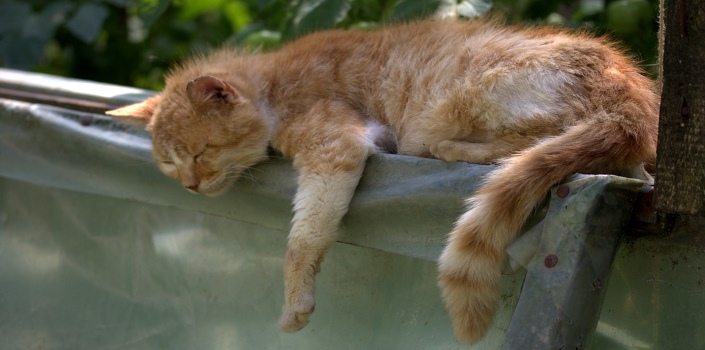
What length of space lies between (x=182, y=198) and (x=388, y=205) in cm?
96

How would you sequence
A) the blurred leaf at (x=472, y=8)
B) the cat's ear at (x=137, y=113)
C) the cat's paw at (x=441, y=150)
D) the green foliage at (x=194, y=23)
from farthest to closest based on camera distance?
the green foliage at (x=194, y=23) → the blurred leaf at (x=472, y=8) → the cat's ear at (x=137, y=113) → the cat's paw at (x=441, y=150)

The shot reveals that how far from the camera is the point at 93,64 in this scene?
584 centimetres

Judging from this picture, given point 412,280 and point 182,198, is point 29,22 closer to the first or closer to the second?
point 182,198

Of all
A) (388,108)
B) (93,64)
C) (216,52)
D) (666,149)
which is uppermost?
(666,149)

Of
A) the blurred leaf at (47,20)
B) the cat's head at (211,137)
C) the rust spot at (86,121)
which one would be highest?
the cat's head at (211,137)

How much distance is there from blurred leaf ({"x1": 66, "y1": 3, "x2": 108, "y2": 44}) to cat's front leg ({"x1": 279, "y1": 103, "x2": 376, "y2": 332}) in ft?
7.88

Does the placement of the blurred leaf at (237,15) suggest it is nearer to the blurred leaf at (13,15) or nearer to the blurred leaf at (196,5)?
the blurred leaf at (196,5)

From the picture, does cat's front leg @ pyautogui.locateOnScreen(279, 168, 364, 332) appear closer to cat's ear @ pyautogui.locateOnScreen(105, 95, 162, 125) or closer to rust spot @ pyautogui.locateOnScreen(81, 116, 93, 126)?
cat's ear @ pyautogui.locateOnScreen(105, 95, 162, 125)

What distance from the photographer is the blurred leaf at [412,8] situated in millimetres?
3158

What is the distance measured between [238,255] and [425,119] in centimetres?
80

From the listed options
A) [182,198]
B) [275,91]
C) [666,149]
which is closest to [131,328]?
[182,198]

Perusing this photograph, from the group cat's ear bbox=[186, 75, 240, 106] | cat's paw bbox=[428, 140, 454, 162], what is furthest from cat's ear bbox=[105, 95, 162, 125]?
cat's paw bbox=[428, 140, 454, 162]

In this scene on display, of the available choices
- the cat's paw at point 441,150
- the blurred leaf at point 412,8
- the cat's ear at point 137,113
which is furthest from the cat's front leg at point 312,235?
the blurred leaf at point 412,8

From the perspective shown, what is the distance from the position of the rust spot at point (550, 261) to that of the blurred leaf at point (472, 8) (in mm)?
1620
